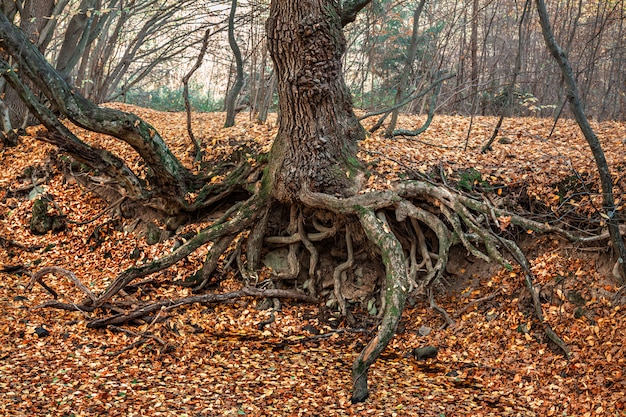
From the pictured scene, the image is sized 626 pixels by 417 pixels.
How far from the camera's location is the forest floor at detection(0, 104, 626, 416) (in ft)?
15.9

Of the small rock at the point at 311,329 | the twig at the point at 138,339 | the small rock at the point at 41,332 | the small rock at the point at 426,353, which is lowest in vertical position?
the small rock at the point at 41,332

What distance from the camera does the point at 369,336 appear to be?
6543mm

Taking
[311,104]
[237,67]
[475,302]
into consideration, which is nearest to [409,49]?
[237,67]

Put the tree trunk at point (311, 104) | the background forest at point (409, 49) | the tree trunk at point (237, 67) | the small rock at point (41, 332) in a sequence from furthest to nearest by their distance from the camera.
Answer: the background forest at point (409, 49), the tree trunk at point (237, 67), the tree trunk at point (311, 104), the small rock at point (41, 332)

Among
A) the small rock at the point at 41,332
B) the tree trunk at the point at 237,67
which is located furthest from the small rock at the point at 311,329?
the tree trunk at the point at 237,67

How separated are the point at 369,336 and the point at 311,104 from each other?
3.08m

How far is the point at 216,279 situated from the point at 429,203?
3.14m

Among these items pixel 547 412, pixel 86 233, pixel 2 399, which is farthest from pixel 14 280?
pixel 547 412

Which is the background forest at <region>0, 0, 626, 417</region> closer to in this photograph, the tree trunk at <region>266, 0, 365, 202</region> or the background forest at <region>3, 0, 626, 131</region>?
the tree trunk at <region>266, 0, 365, 202</region>

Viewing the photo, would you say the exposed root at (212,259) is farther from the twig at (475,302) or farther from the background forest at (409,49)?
the background forest at (409,49)

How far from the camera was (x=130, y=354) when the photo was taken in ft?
18.7

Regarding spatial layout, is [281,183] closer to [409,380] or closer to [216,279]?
[216,279]

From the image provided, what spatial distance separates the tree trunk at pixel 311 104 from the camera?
6.87m

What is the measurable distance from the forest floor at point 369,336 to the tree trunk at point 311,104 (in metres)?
0.50
